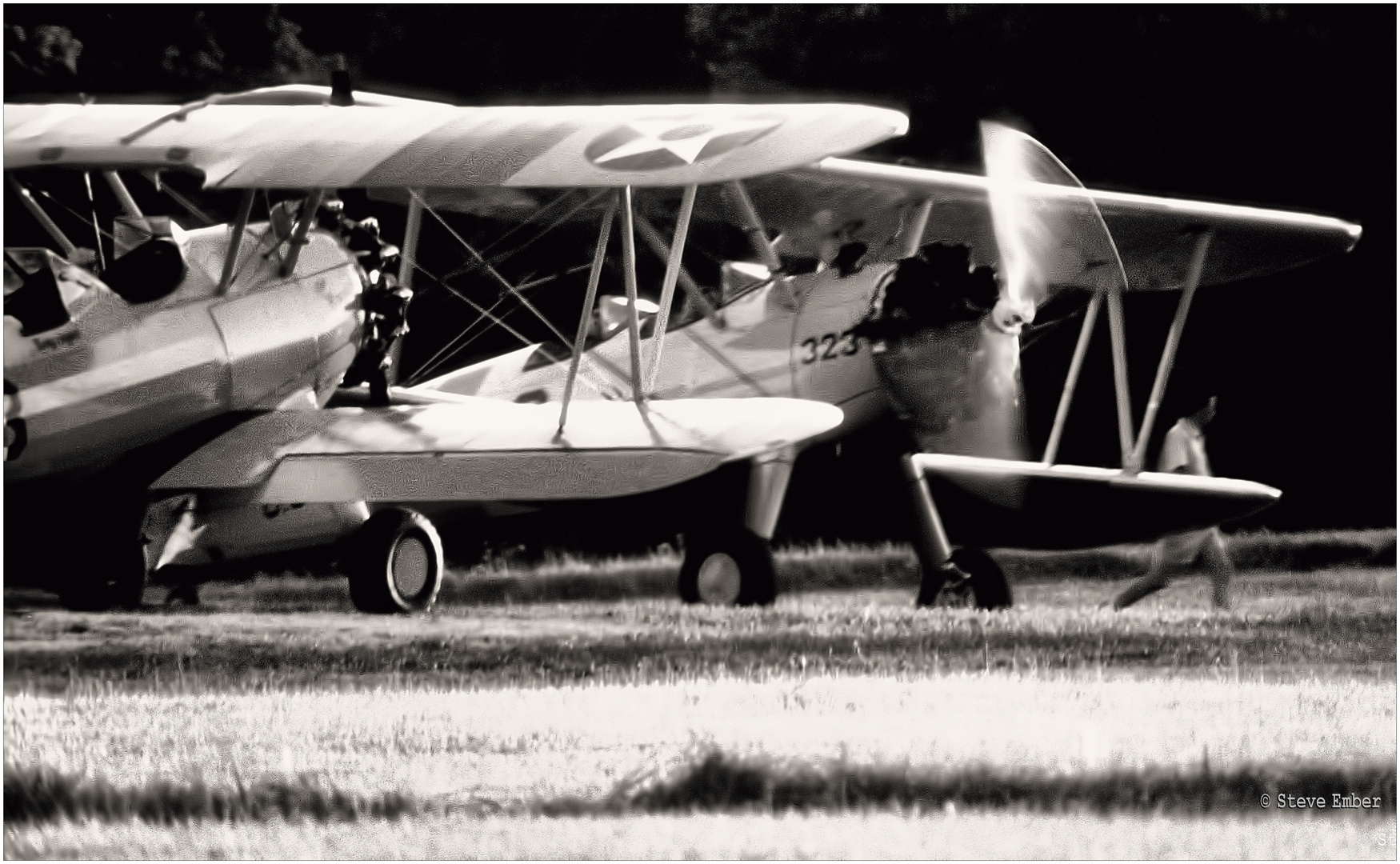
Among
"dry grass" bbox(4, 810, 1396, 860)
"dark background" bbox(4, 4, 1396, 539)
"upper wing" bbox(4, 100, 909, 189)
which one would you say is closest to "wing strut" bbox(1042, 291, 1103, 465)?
"dark background" bbox(4, 4, 1396, 539)

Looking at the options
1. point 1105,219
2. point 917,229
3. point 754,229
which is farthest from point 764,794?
point 1105,219

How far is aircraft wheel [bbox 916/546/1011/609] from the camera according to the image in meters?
9.49

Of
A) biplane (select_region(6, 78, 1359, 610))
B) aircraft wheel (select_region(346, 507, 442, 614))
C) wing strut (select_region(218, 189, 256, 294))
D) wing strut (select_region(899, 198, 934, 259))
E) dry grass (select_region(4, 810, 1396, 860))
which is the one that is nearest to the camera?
dry grass (select_region(4, 810, 1396, 860))

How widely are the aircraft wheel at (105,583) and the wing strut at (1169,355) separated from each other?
4.61m

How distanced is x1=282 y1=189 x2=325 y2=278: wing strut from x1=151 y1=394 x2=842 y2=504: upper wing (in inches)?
25.9

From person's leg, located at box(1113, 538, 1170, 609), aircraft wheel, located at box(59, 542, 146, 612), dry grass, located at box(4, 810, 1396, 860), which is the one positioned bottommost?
dry grass, located at box(4, 810, 1396, 860)

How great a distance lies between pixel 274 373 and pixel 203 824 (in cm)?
422

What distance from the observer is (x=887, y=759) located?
17.0ft

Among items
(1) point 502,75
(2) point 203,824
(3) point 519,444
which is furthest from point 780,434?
(1) point 502,75

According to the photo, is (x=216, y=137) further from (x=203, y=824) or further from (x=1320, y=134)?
(x=1320, y=134)

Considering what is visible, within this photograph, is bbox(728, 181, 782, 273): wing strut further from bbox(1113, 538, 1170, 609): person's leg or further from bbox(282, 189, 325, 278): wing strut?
bbox(1113, 538, 1170, 609): person's leg

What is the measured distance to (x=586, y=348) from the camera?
10.4 meters

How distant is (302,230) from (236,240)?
1.26 ft

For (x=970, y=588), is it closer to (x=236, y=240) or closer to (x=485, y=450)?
(x=485, y=450)
